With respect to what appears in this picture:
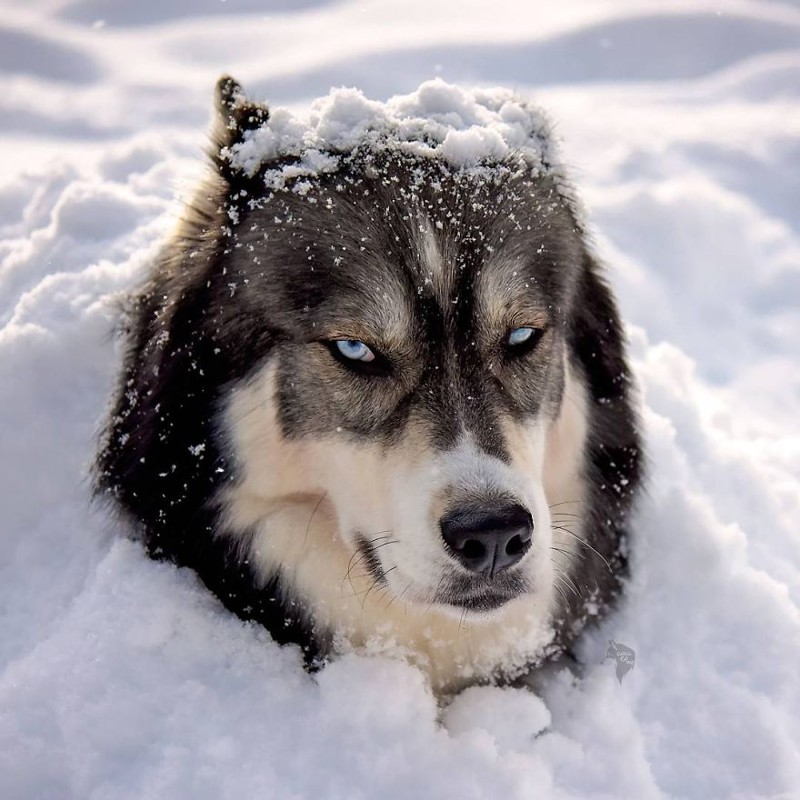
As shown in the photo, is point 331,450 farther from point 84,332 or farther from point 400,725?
point 84,332

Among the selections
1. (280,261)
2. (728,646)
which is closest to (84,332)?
(280,261)

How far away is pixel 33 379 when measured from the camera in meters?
3.12

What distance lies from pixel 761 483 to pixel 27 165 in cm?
473

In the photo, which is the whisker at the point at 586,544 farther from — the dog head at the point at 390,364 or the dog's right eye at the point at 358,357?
the dog's right eye at the point at 358,357

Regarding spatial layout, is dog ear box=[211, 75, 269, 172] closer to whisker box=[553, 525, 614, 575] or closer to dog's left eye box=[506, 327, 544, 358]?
dog's left eye box=[506, 327, 544, 358]

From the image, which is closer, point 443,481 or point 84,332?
point 443,481

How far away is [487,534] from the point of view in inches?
73.5

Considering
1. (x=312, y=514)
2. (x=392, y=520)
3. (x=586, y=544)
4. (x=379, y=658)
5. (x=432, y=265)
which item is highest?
(x=432, y=265)

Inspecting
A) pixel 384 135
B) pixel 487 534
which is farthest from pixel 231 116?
pixel 487 534

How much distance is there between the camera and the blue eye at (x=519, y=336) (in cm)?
225

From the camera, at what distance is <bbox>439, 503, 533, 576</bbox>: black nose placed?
1.86 m

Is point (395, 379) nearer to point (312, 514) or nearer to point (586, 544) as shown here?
point (312, 514)

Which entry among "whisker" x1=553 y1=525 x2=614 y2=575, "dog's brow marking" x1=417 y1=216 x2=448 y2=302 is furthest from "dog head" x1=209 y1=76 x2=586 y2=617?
"whisker" x1=553 y1=525 x2=614 y2=575

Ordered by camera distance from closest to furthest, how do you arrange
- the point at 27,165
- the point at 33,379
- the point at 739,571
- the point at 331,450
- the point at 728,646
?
the point at 331,450 → the point at 728,646 → the point at 739,571 → the point at 33,379 → the point at 27,165
